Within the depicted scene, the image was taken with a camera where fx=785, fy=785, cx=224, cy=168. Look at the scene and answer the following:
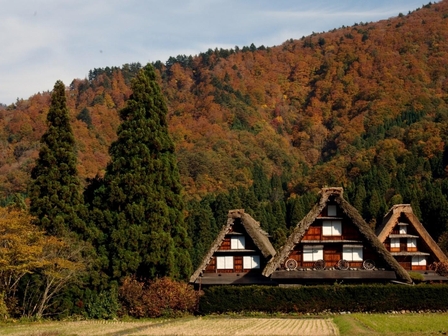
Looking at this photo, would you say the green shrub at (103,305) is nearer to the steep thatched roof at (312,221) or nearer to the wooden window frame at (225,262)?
the wooden window frame at (225,262)

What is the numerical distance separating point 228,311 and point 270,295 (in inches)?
93.4

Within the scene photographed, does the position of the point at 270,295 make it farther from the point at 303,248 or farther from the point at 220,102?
the point at 220,102

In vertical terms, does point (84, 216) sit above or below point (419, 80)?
below

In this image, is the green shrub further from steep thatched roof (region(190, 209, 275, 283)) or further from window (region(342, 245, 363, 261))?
window (region(342, 245, 363, 261))

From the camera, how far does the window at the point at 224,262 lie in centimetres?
4853

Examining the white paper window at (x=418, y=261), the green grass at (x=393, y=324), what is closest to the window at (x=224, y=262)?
the white paper window at (x=418, y=261)

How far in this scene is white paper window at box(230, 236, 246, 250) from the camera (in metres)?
48.5

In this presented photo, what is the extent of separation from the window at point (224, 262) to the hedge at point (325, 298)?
771cm

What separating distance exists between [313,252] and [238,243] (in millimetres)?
6099

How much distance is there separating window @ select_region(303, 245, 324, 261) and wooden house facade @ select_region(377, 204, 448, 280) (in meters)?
9.56

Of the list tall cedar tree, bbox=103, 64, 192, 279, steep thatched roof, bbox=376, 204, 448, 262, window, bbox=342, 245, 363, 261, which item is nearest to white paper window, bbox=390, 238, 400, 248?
steep thatched roof, bbox=376, 204, 448, 262

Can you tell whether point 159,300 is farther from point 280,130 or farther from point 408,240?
point 280,130

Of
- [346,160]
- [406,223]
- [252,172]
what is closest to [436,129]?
[346,160]

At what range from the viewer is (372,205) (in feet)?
315
